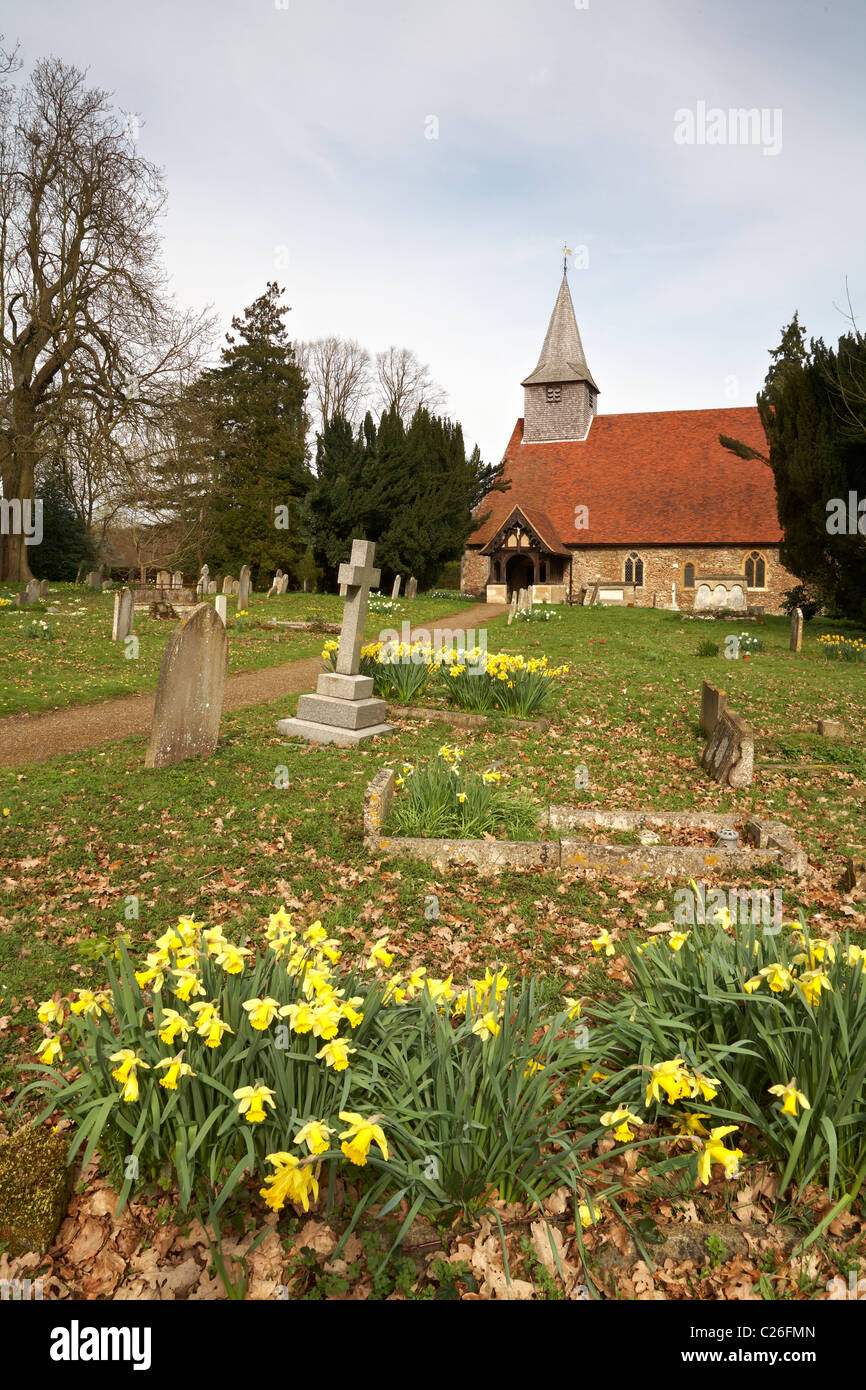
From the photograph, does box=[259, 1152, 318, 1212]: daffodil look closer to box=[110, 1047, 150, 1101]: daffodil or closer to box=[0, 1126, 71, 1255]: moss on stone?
box=[110, 1047, 150, 1101]: daffodil

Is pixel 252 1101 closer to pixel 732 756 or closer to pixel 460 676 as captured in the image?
pixel 732 756

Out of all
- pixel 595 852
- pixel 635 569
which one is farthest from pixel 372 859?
pixel 635 569

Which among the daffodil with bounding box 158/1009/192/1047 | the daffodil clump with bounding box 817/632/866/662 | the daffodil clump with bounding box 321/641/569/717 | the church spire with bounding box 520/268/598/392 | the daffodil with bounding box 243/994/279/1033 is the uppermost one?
the church spire with bounding box 520/268/598/392

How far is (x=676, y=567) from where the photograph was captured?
104 ft

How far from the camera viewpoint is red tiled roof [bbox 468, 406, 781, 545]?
3127 cm

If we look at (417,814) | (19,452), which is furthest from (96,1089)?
(19,452)

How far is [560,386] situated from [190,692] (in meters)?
34.1

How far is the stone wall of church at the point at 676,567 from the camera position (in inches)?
1193

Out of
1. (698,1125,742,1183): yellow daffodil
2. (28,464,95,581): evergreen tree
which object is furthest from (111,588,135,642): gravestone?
(28,464,95,581): evergreen tree

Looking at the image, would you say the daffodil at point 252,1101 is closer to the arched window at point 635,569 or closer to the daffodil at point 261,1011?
the daffodil at point 261,1011

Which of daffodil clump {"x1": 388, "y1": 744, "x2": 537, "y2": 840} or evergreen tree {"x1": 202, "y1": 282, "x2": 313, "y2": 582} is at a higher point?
evergreen tree {"x1": 202, "y1": 282, "x2": 313, "y2": 582}

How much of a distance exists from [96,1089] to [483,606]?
2690 centimetres

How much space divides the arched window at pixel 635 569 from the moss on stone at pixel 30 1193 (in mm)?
31851

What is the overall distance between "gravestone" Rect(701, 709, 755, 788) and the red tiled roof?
2520 centimetres
